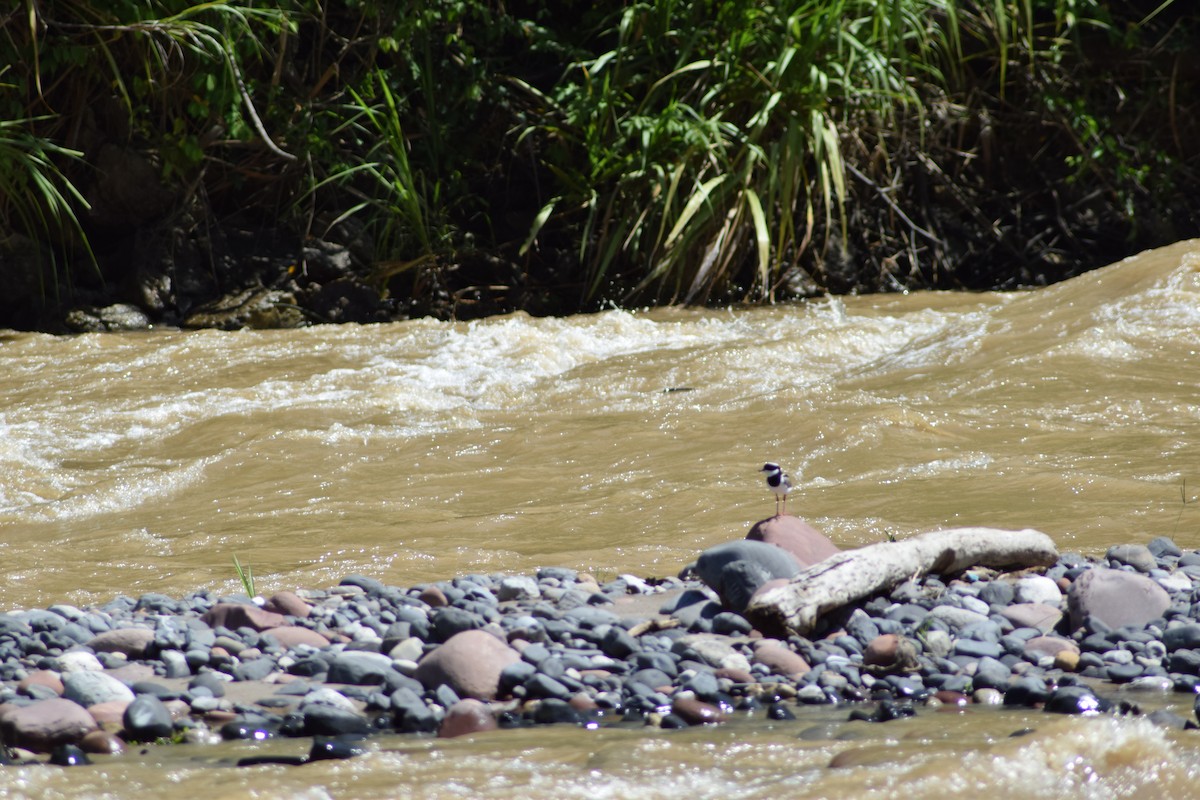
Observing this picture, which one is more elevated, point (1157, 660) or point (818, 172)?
point (818, 172)

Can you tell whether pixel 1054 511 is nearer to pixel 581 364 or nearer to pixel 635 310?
pixel 581 364

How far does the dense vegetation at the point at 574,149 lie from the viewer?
278 inches

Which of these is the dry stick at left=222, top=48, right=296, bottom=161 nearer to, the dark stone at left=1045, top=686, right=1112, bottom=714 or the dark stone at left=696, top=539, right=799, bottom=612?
the dark stone at left=696, top=539, right=799, bottom=612

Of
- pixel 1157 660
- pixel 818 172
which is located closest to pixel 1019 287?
pixel 818 172

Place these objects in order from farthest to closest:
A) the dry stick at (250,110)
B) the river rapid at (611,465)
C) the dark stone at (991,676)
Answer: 1. the dry stick at (250,110)
2. the dark stone at (991,676)
3. the river rapid at (611,465)

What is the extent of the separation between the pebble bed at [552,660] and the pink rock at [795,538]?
21cm

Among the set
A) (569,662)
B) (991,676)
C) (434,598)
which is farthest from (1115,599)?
(434,598)

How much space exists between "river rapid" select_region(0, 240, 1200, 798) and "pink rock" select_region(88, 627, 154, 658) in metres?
0.49

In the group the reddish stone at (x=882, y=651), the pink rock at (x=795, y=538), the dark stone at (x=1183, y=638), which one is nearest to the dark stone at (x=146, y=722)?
the reddish stone at (x=882, y=651)

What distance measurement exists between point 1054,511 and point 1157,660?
1.22m

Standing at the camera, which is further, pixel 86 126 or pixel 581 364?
pixel 86 126

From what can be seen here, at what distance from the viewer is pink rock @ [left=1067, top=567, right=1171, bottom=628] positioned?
2283 millimetres

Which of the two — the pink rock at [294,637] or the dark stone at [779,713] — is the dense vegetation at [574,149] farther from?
the dark stone at [779,713]

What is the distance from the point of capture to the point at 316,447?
14.9 feet
